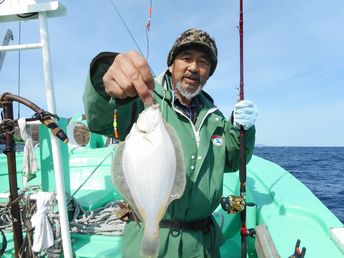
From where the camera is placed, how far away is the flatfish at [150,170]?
1.71 metres

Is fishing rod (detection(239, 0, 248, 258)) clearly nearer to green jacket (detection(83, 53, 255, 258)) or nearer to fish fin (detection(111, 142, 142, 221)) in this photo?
green jacket (detection(83, 53, 255, 258))

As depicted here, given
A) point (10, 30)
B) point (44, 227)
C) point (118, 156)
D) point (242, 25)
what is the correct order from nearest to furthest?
point (118, 156) < point (44, 227) < point (10, 30) < point (242, 25)

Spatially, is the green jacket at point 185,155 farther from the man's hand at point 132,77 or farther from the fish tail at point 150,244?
the fish tail at point 150,244

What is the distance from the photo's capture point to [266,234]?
2.38 metres

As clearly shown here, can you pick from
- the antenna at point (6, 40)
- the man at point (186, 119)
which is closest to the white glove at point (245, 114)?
the man at point (186, 119)

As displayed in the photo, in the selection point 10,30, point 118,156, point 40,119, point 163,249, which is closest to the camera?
point 118,156

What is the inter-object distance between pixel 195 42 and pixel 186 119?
2.33 ft

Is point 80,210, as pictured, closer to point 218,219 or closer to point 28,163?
point 28,163

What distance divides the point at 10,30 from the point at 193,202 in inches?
99.5

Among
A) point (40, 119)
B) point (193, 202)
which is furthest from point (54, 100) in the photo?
point (193, 202)

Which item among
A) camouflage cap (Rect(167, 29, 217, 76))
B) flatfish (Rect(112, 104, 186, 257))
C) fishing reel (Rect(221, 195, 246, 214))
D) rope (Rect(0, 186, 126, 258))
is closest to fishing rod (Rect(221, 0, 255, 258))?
fishing reel (Rect(221, 195, 246, 214))

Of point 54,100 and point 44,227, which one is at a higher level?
point 54,100

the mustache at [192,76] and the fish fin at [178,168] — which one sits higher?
the mustache at [192,76]

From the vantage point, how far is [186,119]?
251 centimetres
